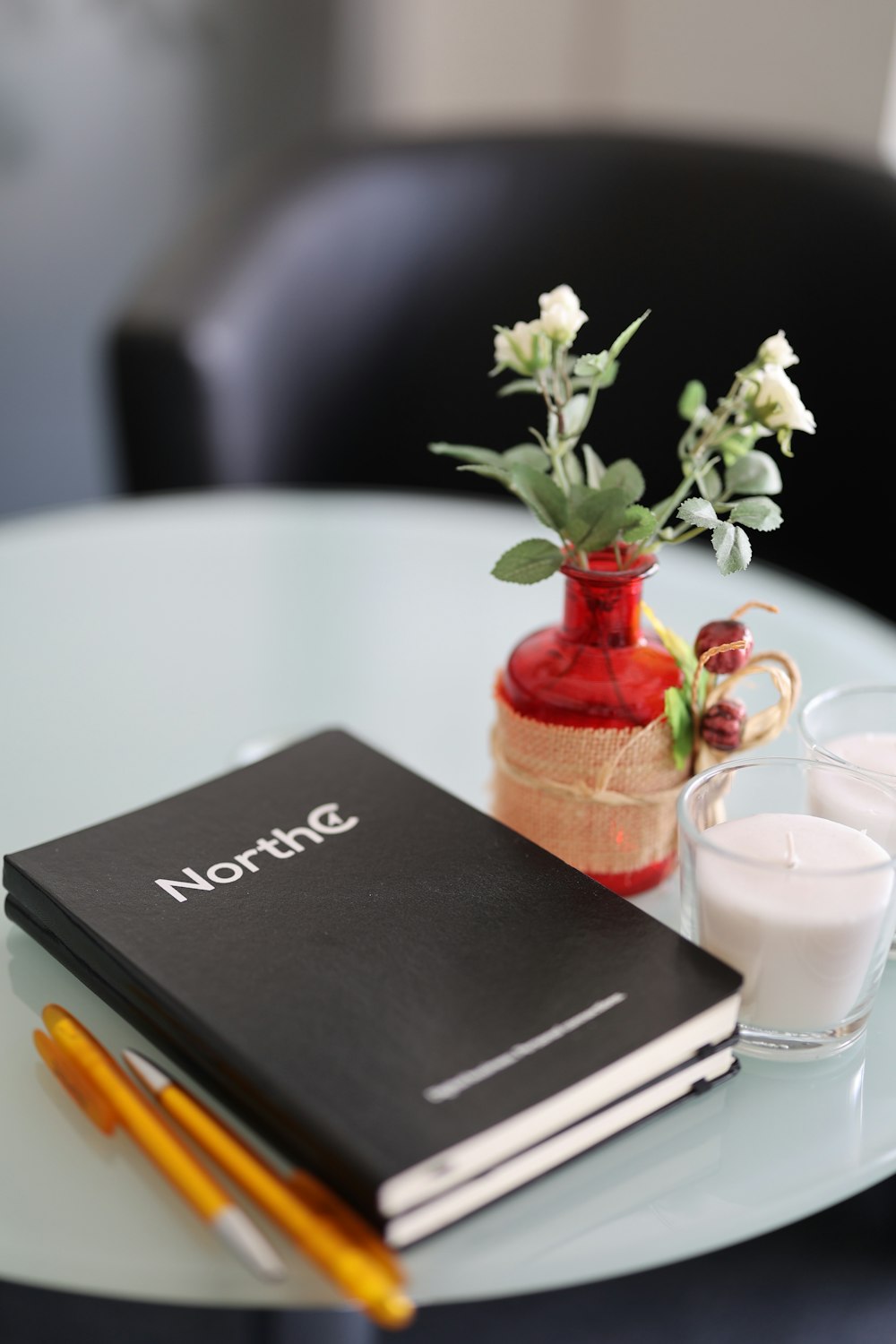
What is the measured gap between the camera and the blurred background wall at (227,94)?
2064mm

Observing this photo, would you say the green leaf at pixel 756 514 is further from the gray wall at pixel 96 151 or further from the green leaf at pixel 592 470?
the gray wall at pixel 96 151

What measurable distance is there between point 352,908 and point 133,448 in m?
0.90

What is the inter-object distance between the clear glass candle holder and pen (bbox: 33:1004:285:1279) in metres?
0.34

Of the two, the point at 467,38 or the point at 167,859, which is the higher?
the point at 467,38

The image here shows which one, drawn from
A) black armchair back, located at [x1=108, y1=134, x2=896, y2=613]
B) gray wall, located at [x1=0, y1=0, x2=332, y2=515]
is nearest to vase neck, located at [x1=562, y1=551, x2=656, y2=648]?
black armchair back, located at [x1=108, y1=134, x2=896, y2=613]

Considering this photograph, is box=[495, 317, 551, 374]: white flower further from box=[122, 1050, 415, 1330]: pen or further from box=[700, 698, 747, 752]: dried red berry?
box=[122, 1050, 415, 1330]: pen

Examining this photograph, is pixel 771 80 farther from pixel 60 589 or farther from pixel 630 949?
pixel 630 949

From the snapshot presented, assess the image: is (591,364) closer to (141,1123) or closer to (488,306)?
(141,1123)

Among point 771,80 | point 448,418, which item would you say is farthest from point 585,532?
point 771,80

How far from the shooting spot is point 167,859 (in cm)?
66

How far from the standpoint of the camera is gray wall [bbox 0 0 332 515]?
2152mm

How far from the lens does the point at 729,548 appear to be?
0.63 meters

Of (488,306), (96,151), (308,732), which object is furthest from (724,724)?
(96,151)

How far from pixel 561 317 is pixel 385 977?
12.0 inches
